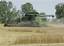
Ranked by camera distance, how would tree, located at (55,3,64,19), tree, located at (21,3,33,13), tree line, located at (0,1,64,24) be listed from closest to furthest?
tree line, located at (0,1,64,24)
tree, located at (55,3,64,19)
tree, located at (21,3,33,13)

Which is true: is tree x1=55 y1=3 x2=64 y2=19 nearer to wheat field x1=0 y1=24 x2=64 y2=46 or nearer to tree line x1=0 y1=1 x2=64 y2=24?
tree line x1=0 y1=1 x2=64 y2=24

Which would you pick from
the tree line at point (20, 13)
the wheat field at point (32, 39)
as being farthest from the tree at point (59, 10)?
the wheat field at point (32, 39)

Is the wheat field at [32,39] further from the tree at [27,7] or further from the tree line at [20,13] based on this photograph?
the tree at [27,7]

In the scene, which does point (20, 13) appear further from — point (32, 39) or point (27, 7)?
point (32, 39)

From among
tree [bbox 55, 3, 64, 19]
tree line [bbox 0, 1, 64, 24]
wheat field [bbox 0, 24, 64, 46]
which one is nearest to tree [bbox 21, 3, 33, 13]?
tree line [bbox 0, 1, 64, 24]

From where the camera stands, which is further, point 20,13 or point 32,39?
point 20,13

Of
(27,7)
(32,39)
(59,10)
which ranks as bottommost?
(32,39)

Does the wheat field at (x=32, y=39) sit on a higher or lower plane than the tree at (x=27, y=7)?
lower

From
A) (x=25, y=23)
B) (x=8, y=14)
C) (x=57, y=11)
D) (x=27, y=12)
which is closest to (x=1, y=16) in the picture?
(x=8, y=14)

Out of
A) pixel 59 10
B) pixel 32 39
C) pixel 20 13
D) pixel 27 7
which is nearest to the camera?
pixel 32 39

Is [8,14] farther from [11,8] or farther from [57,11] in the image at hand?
[57,11]

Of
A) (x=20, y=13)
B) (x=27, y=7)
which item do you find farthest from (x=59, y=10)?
(x=20, y=13)

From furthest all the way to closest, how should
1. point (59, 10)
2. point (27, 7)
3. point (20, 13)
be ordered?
1. point (20, 13)
2. point (27, 7)
3. point (59, 10)

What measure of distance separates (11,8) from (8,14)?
719 mm
